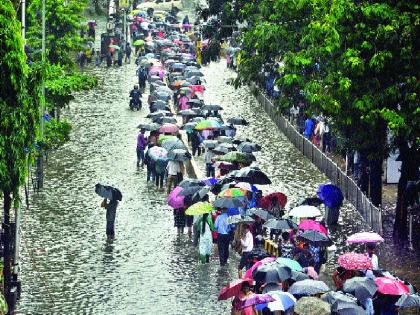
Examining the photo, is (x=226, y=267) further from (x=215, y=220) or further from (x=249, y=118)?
(x=249, y=118)

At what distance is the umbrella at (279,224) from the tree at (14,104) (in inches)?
219

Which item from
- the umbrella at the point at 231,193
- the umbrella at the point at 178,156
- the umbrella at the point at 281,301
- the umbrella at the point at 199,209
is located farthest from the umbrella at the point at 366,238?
the umbrella at the point at 178,156

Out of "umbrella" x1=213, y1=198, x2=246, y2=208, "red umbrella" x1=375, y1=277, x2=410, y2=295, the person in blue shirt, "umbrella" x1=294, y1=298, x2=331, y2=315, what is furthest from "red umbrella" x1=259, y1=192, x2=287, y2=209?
"umbrella" x1=294, y1=298, x2=331, y2=315

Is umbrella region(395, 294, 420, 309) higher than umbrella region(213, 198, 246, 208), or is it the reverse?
umbrella region(213, 198, 246, 208)

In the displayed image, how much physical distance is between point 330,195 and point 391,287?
11.1 metres

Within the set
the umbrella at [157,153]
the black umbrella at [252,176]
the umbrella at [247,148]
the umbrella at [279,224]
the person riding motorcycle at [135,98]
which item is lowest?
the umbrella at [279,224]

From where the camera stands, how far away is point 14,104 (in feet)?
78.1

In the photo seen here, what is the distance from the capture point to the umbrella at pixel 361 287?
22641mm

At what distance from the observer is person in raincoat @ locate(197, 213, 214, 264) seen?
30094mm

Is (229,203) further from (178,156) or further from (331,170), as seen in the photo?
(331,170)

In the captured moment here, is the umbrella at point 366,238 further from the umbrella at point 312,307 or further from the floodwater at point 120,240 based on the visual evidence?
the umbrella at point 312,307

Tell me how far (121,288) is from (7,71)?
654 cm

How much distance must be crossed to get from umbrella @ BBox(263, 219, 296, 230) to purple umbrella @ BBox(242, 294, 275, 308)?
620cm

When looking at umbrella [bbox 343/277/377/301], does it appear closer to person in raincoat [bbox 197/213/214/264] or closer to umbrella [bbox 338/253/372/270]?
umbrella [bbox 338/253/372/270]
